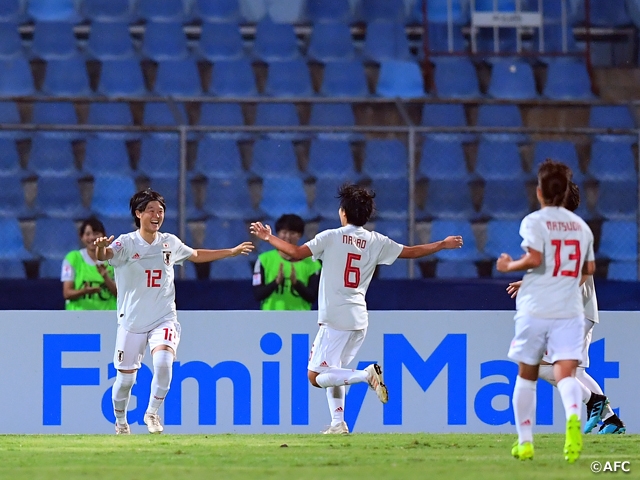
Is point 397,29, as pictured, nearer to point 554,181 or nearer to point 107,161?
point 107,161

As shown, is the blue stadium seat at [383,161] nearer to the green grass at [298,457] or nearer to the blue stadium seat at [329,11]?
the blue stadium seat at [329,11]

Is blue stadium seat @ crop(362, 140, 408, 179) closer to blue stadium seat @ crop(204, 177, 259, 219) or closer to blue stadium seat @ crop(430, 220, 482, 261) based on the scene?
blue stadium seat @ crop(430, 220, 482, 261)

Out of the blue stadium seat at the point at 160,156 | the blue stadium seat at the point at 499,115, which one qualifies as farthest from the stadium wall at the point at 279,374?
the blue stadium seat at the point at 499,115

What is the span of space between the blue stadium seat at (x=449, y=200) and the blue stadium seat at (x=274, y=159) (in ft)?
4.74

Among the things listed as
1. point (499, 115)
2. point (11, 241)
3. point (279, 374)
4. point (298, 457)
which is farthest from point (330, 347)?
point (499, 115)

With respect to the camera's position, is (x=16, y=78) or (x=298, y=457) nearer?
(x=298, y=457)

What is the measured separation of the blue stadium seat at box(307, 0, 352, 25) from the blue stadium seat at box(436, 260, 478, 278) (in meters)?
4.26

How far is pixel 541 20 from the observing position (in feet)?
48.6

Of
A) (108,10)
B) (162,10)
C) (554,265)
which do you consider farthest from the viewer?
(162,10)

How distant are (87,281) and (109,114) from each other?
3.29 meters

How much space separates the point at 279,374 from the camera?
9719 millimetres

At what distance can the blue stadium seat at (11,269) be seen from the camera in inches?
465

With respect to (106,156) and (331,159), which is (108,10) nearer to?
(106,156)

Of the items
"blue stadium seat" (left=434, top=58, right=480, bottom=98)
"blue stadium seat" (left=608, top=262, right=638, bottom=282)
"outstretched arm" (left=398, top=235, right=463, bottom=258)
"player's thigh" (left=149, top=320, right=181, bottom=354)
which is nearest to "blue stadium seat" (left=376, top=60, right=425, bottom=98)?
"blue stadium seat" (left=434, top=58, right=480, bottom=98)
